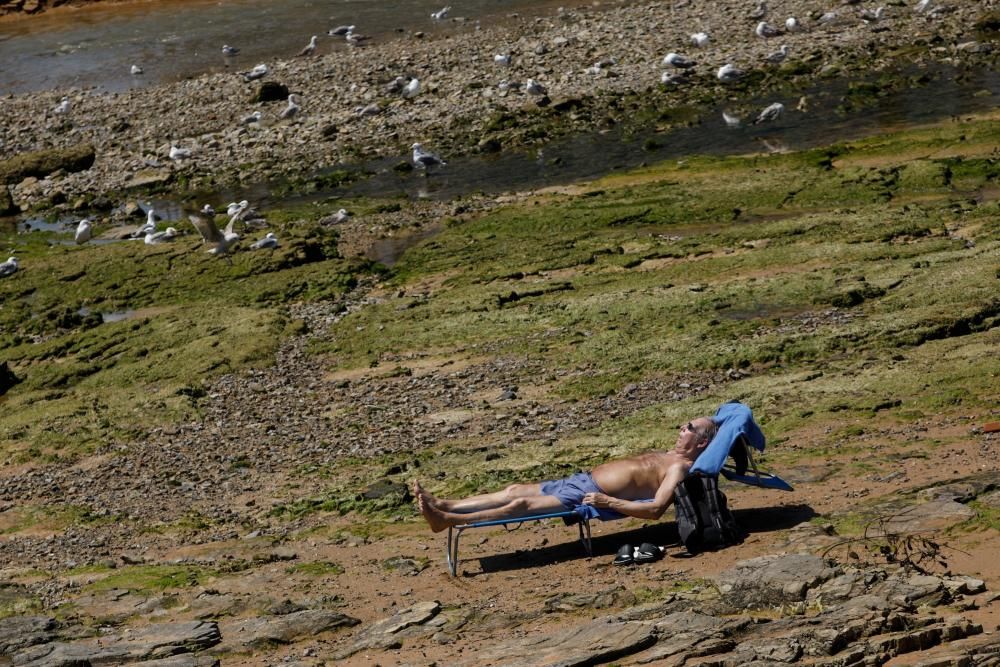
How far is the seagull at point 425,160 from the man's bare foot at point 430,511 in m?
20.2

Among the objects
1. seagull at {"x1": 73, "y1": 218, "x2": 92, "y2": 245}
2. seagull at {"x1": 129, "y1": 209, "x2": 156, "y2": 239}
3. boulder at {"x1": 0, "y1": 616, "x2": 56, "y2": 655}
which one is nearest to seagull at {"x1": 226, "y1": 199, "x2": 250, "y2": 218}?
seagull at {"x1": 129, "y1": 209, "x2": 156, "y2": 239}

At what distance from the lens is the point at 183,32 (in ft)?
178

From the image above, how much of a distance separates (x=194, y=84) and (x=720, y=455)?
35.8 metres

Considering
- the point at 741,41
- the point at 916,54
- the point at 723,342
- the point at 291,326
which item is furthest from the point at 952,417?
the point at 741,41

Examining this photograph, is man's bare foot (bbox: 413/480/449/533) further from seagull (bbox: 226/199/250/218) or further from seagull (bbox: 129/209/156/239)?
seagull (bbox: 129/209/156/239)

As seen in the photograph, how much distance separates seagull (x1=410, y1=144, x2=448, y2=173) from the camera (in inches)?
1189

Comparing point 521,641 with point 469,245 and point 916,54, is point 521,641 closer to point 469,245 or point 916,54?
point 469,245

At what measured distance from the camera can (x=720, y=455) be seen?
10.3 meters

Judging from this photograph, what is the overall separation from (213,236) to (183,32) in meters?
32.0

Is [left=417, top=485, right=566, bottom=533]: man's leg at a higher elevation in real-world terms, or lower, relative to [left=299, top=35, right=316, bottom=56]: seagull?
lower

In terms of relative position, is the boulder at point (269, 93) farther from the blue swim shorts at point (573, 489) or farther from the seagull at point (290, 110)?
the blue swim shorts at point (573, 489)

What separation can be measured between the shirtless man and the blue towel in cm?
13

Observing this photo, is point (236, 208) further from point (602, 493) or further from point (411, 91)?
point (602, 493)

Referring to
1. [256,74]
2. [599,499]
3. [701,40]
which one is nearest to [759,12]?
[701,40]
